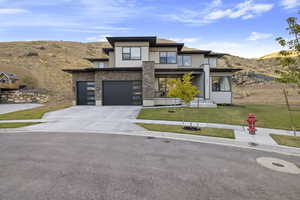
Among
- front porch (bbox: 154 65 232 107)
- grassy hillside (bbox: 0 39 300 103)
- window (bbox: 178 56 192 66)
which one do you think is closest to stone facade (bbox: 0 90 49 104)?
grassy hillside (bbox: 0 39 300 103)

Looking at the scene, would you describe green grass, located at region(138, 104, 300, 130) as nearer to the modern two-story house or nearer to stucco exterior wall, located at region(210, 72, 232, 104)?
the modern two-story house

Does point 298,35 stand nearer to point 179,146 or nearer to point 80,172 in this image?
point 179,146

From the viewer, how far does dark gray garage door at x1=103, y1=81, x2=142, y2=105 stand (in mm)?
17797

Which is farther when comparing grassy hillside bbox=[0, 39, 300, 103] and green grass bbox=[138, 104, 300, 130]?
grassy hillside bbox=[0, 39, 300, 103]

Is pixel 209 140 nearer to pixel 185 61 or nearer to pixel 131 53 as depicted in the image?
pixel 131 53

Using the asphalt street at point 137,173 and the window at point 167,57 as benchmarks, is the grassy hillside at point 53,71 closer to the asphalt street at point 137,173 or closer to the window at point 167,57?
the window at point 167,57

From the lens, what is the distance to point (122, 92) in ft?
58.6

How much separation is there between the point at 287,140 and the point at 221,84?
13690 millimetres

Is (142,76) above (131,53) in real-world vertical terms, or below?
below

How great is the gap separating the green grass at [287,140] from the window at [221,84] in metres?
12.6

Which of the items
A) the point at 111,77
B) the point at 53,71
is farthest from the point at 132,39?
the point at 53,71

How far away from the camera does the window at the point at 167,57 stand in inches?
798

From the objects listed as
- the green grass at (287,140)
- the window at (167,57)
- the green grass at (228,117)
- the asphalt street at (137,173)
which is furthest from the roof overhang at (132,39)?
the green grass at (287,140)

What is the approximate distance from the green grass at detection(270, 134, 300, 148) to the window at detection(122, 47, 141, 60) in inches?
630
